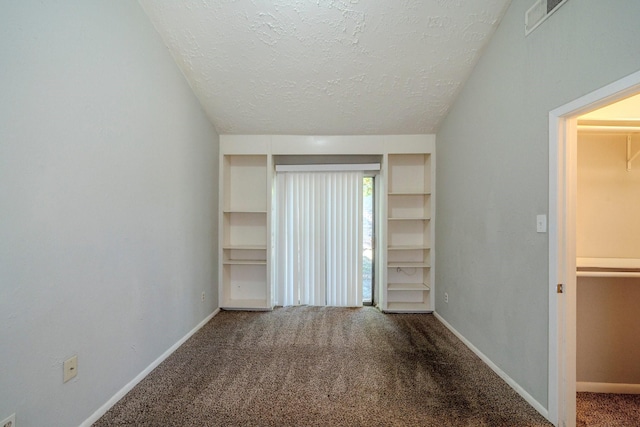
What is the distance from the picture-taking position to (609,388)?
2.03 metres

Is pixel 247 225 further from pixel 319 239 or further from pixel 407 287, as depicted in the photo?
pixel 407 287

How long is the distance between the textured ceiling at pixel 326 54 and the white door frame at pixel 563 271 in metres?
1.24

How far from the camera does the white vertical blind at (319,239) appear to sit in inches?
154

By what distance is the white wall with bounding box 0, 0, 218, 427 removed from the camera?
131 centimetres

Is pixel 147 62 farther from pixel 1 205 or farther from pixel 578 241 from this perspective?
pixel 578 241

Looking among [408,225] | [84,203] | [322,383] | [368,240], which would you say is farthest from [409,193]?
[84,203]

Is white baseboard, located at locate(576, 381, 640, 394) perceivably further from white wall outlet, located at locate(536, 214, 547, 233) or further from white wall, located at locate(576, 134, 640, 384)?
white wall outlet, located at locate(536, 214, 547, 233)

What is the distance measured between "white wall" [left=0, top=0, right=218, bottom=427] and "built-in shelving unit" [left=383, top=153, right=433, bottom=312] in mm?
2650

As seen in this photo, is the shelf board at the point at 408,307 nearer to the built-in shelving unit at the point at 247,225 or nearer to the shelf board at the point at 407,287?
the shelf board at the point at 407,287

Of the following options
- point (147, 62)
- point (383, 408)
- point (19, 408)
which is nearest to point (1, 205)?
point (19, 408)

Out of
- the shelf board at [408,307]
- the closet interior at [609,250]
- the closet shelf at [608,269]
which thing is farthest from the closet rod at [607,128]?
the shelf board at [408,307]

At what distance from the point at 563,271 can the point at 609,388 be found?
1.12 meters

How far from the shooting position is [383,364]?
95.3 inches

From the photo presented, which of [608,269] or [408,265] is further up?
[608,269]
